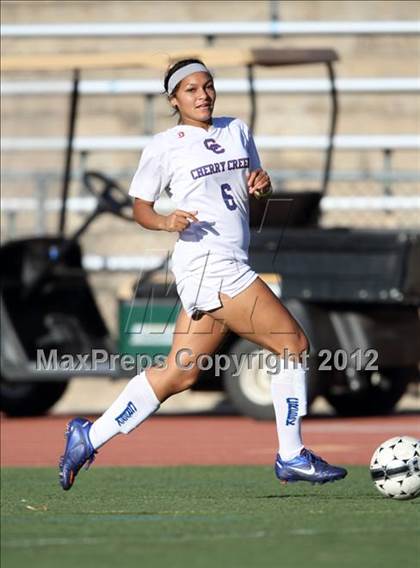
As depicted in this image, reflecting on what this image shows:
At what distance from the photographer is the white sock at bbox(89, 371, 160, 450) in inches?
290

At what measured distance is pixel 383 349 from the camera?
1353 centimetres

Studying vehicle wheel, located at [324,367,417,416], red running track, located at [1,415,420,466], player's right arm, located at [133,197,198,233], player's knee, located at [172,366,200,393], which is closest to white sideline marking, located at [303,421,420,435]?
red running track, located at [1,415,420,466]

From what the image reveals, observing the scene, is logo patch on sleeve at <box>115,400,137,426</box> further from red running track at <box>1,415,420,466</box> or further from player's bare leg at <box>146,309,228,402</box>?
red running track at <box>1,415,420,466</box>

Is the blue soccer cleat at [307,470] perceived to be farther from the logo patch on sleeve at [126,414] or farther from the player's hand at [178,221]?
the player's hand at [178,221]

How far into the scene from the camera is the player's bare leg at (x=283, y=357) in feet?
23.6

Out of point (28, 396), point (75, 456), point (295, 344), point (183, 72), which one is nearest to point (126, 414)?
point (75, 456)

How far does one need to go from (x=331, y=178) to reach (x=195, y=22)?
11.0 feet

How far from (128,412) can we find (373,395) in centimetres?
727

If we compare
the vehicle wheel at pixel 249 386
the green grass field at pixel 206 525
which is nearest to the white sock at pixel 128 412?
the green grass field at pixel 206 525

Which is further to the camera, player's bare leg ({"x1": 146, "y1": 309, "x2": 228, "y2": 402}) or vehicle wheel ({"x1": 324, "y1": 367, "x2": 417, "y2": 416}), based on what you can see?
vehicle wheel ({"x1": 324, "y1": 367, "x2": 417, "y2": 416})

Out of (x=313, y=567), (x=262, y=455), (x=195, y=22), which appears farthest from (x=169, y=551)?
(x=195, y=22)

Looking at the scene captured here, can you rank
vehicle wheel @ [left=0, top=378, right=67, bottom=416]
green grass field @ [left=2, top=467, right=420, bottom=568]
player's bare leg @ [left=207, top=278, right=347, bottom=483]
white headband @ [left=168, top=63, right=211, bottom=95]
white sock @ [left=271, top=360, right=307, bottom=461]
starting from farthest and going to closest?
1. vehicle wheel @ [left=0, top=378, right=67, bottom=416]
2. white headband @ [left=168, top=63, right=211, bottom=95]
3. white sock @ [left=271, top=360, right=307, bottom=461]
4. player's bare leg @ [left=207, top=278, right=347, bottom=483]
5. green grass field @ [left=2, top=467, right=420, bottom=568]

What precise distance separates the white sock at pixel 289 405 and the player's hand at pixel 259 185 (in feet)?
2.54

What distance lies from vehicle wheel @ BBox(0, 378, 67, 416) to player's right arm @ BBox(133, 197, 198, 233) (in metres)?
7.32
